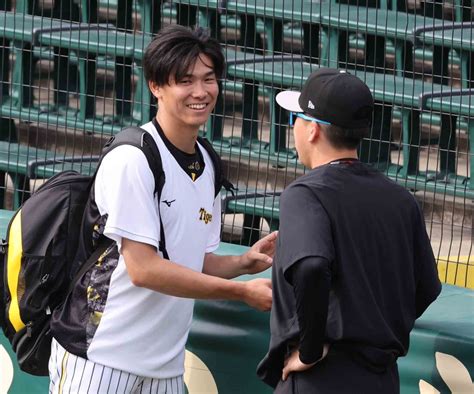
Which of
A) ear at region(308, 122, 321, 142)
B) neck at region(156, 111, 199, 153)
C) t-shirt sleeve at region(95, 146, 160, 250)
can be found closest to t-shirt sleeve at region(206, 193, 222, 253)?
neck at region(156, 111, 199, 153)

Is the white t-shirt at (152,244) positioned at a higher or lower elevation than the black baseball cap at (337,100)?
lower

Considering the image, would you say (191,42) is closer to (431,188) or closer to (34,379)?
(34,379)

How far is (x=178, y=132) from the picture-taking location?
3135mm

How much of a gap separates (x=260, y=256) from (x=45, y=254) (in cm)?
61

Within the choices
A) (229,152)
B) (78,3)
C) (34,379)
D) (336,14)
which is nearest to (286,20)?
(336,14)

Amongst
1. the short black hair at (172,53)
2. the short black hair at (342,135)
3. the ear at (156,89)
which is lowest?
the short black hair at (342,135)

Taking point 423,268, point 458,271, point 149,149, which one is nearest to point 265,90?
point 458,271

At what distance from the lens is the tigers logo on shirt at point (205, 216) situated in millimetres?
3166

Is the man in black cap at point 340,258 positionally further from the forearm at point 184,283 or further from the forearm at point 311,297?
the forearm at point 184,283

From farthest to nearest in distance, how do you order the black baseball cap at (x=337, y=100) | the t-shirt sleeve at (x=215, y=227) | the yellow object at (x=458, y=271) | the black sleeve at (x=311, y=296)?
the yellow object at (x=458, y=271)
the t-shirt sleeve at (x=215, y=227)
the black baseball cap at (x=337, y=100)
the black sleeve at (x=311, y=296)

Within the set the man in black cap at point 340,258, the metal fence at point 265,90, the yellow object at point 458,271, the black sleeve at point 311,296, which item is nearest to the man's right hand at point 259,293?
the man in black cap at point 340,258

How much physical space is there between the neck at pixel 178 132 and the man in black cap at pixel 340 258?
39 centimetres

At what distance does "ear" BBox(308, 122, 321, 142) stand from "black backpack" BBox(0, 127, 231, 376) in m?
0.58

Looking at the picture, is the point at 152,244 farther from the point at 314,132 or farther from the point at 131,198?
the point at 314,132
